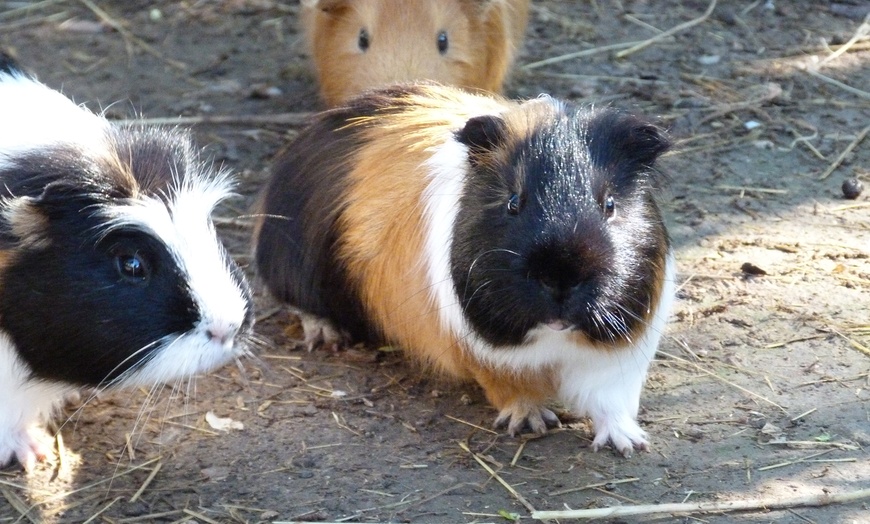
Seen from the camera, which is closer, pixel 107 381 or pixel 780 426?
pixel 107 381

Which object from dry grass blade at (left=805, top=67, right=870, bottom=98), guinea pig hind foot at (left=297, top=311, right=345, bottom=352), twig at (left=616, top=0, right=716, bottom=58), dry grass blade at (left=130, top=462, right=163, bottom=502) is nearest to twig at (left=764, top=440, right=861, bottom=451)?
guinea pig hind foot at (left=297, top=311, right=345, bottom=352)

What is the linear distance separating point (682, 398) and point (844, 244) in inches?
51.6

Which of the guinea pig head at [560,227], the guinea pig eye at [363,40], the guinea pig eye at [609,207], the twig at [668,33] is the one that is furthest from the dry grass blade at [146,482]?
the twig at [668,33]

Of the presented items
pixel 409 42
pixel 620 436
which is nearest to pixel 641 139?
pixel 620 436

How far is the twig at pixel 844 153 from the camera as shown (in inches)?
200

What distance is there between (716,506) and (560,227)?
0.96 m

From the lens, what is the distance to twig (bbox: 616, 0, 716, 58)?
6450mm

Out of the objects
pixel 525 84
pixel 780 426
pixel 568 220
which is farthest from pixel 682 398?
pixel 525 84

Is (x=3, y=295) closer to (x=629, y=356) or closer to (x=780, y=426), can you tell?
(x=629, y=356)

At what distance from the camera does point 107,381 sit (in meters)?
3.11

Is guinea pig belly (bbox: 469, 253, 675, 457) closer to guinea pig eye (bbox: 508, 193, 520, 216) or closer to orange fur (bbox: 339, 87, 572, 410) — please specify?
orange fur (bbox: 339, 87, 572, 410)

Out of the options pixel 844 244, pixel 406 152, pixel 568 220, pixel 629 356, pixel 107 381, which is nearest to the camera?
pixel 568 220

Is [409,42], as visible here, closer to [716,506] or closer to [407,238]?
[407,238]

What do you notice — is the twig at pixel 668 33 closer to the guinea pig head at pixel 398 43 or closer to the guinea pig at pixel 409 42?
the guinea pig at pixel 409 42
